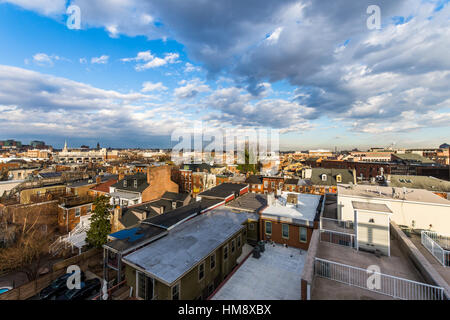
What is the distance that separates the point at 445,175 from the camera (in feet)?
167

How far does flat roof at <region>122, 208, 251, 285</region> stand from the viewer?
10559 mm

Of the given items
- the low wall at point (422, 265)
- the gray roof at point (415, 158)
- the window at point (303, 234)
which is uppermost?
the gray roof at point (415, 158)

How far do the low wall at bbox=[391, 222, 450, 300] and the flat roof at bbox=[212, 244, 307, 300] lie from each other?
6563 mm

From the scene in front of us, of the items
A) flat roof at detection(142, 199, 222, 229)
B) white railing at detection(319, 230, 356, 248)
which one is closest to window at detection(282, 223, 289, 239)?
white railing at detection(319, 230, 356, 248)

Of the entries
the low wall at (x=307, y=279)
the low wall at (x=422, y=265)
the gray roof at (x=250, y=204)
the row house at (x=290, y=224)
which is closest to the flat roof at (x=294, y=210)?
the row house at (x=290, y=224)

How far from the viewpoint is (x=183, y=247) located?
1292 cm

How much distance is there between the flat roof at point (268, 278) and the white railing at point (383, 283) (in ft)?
16.2

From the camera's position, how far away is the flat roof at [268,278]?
11.3m

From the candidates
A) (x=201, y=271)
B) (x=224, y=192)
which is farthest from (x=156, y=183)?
(x=201, y=271)

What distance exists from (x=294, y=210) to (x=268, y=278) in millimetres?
8519

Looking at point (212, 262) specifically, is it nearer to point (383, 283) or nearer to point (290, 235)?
point (290, 235)

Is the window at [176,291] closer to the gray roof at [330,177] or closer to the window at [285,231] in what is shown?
the window at [285,231]

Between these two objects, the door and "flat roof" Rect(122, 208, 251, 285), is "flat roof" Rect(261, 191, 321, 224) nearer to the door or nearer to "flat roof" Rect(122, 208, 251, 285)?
"flat roof" Rect(122, 208, 251, 285)
